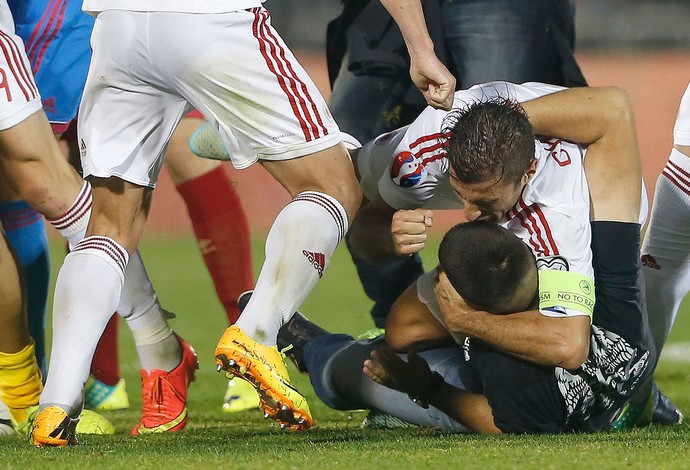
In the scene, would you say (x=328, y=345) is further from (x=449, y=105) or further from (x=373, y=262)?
(x=449, y=105)

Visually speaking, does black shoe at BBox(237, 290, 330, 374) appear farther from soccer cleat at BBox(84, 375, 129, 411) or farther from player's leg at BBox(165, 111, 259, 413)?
soccer cleat at BBox(84, 375, 129, 411)

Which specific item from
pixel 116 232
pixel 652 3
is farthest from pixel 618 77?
pixel 116 232

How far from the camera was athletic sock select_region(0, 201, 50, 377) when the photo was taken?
418 cm

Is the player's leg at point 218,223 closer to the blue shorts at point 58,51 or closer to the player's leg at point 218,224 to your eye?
the player's leg at point 218,224

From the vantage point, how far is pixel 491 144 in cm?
307

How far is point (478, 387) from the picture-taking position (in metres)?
3.43

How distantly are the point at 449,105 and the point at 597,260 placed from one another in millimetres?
610

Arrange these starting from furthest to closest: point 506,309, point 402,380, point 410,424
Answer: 1. point 410,424
2. point 402,380
3. point 506,309

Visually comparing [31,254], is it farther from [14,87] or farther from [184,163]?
[14,87]

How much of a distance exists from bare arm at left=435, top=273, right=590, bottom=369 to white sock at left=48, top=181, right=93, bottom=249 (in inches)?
43.1

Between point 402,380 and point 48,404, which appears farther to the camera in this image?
point 402,380

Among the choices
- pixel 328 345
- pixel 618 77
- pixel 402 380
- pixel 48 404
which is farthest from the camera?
pixel 618 77

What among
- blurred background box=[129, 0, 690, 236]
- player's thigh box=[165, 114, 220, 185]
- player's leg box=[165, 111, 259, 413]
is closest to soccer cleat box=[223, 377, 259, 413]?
player's leg box=[165, 111, 259, 413]

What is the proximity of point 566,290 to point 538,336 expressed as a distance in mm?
135
